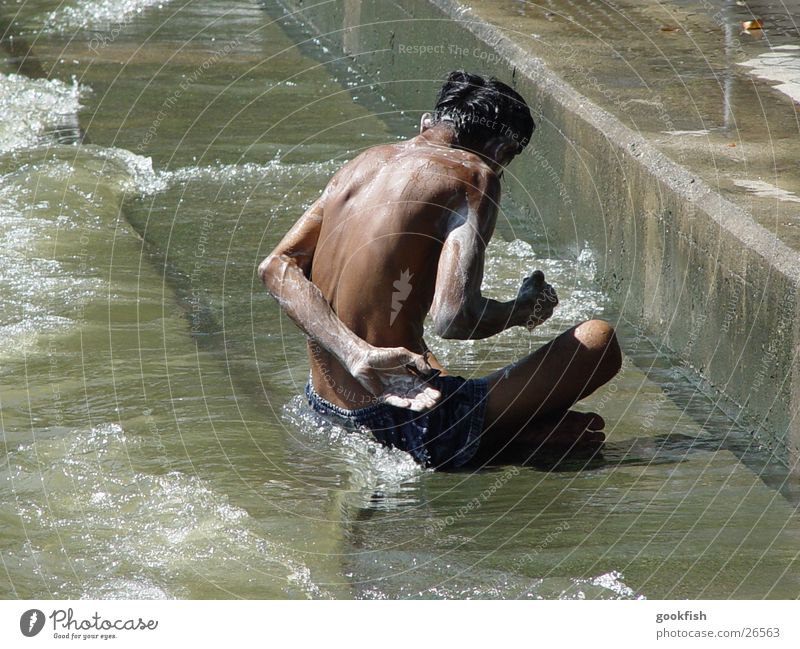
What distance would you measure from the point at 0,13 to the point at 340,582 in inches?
395

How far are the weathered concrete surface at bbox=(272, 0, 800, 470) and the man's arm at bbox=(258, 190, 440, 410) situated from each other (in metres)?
1.34

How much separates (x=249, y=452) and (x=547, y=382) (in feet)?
3.43

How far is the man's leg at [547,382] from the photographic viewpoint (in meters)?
4.03

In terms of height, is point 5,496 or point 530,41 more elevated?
point 530,41

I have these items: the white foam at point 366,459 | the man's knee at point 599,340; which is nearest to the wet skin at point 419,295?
the man's knee at point 599,340

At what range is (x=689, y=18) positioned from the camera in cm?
756

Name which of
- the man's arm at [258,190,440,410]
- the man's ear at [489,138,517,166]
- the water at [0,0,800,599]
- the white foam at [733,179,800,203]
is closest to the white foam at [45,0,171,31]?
the water at [0,0,800,599]

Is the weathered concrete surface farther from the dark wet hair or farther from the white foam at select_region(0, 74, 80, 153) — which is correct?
the white foam at select_region(0, 74, 80, 153)

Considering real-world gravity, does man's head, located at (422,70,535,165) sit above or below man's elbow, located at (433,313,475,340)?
above

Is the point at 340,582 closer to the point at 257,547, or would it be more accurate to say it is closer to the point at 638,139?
the point at 257,547

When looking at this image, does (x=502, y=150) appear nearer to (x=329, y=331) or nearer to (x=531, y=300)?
(x=531, y=300)

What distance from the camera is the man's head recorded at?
398cm

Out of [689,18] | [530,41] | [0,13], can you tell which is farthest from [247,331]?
[0,13]

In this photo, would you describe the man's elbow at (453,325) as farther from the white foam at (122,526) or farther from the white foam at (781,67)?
the white foam at (781,67)
